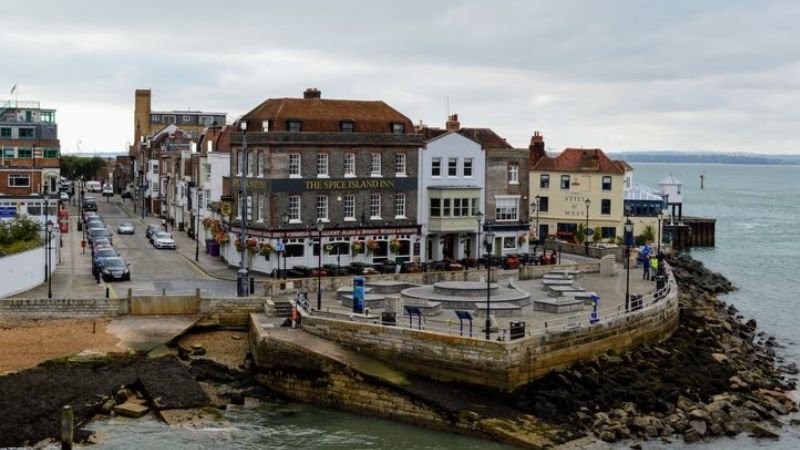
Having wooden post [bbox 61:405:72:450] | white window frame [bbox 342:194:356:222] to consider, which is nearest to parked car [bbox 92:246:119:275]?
white window frame [bbox 342:194:356:222]

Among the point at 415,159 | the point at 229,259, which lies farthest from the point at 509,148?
the point at 229,259

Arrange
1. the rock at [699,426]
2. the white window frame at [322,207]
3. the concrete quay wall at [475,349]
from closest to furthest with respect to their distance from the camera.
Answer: the rock at [699,426]
the concrete quay wall at [475,349]
the white window frame at [322,207]

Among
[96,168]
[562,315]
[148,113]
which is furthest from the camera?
[96,168]

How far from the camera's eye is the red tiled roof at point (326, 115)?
182 ft

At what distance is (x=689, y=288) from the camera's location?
60438 mm

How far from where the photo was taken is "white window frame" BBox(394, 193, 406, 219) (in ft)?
188

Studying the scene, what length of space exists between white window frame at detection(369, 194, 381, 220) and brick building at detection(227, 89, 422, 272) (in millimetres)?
56

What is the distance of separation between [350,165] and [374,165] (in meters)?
1.53

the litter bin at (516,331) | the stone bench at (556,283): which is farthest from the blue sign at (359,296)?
the stone bench at (556,283)

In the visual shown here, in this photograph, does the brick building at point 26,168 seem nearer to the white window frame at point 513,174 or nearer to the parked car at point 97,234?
the parked car at point 97,234

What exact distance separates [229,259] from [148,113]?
74689 mm

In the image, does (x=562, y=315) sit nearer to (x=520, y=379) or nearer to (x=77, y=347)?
(x=520, y=379)

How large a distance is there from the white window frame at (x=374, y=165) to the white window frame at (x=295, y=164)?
14.1 ft

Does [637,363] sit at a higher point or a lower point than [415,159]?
lower
